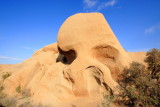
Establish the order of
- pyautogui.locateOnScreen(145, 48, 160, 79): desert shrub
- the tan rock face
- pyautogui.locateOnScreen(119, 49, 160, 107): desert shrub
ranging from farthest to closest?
the tan rock face < pyautogui.locateOnScreen(145, 48, 160, 79): desert shrub < pyautogui.locateOnScreen(119, 49, 160, 107): desert shrub

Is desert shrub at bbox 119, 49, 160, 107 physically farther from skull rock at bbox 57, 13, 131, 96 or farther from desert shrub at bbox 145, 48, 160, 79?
skull rock at bbox 57, 13, 131, 96

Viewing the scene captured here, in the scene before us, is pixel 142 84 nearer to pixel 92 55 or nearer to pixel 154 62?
pixel 154 62

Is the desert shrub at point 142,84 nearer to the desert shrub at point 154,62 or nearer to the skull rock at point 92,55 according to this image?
the desert shrub at point 154,62

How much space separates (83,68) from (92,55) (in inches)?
38.7

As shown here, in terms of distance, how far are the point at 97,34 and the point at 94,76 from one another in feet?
8.02

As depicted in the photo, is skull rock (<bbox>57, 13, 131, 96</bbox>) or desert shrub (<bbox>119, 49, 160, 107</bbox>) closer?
desert shrub (<bbox>119, 49, 160, 107</bbox>)

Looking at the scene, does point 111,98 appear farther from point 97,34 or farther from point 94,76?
point 97,34

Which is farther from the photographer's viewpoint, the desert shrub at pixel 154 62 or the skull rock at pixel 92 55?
the skull rock at pixel 92 55

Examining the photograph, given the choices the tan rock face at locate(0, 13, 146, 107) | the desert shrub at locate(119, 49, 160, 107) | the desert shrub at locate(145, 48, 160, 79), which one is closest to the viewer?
the desert shrub at locate(119, 49, 160, 107)

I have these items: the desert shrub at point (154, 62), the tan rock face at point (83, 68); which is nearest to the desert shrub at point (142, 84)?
the desert shrub at point (154, 62)

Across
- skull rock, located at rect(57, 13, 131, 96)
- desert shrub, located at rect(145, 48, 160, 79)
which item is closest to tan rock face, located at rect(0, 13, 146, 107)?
skull rock, located at rect(57, 13, 131, 96)

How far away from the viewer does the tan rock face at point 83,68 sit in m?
8.05

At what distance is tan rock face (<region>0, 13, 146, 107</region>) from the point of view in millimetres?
8047

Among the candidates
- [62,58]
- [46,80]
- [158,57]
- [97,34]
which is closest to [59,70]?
[46,80]
